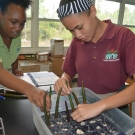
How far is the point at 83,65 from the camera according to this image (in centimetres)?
106

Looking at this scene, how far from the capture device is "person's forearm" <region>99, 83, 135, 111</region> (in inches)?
27.5

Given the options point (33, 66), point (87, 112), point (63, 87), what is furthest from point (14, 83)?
point (33, 66)

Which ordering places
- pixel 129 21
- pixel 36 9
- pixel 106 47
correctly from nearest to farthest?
pixel 106 47
pixel 36 9
pixel 129 21

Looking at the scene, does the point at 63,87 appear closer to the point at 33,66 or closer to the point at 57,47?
the point at 33,66

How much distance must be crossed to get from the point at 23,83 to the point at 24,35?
104 inches

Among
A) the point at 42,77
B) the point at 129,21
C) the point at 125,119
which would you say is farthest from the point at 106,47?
the point at 129,21

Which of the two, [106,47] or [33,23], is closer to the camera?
[106,47]

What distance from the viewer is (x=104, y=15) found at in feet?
12.8

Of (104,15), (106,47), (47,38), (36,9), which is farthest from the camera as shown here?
(104,15)

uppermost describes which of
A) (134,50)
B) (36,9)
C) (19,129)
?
(36,9)

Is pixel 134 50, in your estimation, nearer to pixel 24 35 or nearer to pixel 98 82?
pixel 98 82

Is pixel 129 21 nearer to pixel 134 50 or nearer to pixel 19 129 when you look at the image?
pixel 134 50

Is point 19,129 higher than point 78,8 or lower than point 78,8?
lower

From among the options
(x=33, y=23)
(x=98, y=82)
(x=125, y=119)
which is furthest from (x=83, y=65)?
(x=33, y=23)
